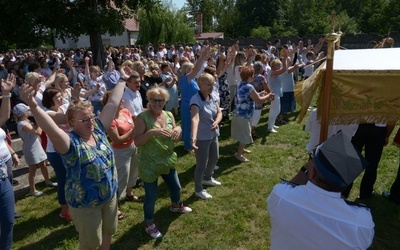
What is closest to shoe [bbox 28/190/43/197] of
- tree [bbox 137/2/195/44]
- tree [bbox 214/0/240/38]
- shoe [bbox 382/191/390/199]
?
shoe [bbox 382/191/390/199]

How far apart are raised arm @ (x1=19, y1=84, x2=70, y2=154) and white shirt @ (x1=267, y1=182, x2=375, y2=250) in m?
1.65

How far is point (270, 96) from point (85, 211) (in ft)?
12.8

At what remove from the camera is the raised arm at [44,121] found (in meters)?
2.29

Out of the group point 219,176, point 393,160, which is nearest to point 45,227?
point 219,176

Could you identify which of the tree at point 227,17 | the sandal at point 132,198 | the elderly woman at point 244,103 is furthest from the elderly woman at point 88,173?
the tree at point 227,17

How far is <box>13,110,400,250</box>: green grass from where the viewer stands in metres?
3.87

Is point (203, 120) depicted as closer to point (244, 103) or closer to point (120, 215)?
point (244, 103)

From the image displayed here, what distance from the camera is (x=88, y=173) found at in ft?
8.98

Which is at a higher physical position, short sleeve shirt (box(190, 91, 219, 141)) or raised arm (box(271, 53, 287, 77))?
raised arm (box(271, 53, 287, 77))

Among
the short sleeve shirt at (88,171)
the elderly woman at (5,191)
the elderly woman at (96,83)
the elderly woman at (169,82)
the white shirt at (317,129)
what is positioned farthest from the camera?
the elderly woman at (169,82)

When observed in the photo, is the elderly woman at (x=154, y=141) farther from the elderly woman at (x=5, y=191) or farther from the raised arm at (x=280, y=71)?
the raised arm at (x=280, y=71)

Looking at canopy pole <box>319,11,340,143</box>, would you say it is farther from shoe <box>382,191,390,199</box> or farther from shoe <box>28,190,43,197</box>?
shoe <box>28,190,43,197</box>

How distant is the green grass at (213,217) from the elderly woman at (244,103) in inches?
23.4

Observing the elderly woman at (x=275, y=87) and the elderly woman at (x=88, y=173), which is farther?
the elderly woman at (x=275, y=87)
